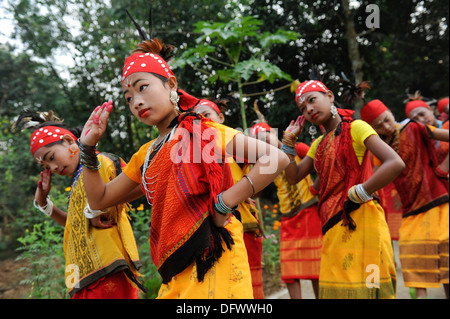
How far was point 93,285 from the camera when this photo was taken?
10.5ft

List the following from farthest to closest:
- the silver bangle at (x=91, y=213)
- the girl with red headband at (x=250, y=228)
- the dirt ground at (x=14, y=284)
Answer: the dirt ground at (x=14, y=284) → the girl with red headband at (x=250, y=228) → the silver bangle at (x=91, y=213)

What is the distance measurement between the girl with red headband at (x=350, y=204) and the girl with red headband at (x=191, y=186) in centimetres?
139

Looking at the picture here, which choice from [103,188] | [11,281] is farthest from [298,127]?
Result: [11,281]

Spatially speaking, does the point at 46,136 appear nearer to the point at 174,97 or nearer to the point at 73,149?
the point at 73,149

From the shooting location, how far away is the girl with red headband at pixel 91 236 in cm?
318

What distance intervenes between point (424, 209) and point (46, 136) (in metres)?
4.31

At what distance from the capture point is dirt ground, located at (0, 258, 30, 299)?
22.2ft

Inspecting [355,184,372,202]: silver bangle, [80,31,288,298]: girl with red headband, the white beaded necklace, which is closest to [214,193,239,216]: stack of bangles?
[80,31,288,298]: girl with red headband

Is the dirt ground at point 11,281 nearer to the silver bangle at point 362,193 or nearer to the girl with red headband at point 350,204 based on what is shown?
the girl with red headband at point 350,204

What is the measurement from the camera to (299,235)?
5273mm

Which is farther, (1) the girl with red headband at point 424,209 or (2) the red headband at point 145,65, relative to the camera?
(1) the girl with red headband at point 424,209

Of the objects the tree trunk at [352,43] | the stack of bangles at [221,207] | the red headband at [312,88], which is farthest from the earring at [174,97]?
the tree trunk at [352,43]

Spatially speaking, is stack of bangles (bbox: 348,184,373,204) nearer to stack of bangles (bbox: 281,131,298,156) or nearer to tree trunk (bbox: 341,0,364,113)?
stack of bangles (bbox: 281,131,298,156)

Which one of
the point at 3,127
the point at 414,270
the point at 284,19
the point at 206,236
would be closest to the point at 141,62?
the point at 206,236
